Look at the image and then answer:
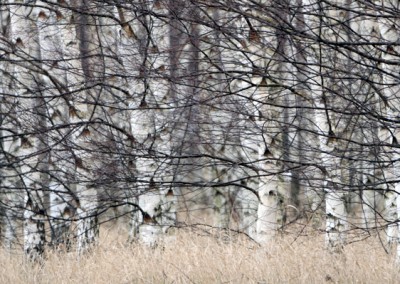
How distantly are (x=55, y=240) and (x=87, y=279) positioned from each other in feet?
8.73

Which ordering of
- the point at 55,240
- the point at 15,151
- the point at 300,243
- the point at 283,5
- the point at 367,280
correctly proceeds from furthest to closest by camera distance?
1. the point at 15,151
2. the point at 55,240
3. the point at 300,243
4. the point at 367,280
5. the point at 283,5

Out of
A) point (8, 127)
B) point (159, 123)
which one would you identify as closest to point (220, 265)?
point (159, 123)

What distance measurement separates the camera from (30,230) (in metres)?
11.7

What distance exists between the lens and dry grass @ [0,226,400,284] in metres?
8.61

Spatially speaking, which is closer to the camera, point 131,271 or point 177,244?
point 131,271

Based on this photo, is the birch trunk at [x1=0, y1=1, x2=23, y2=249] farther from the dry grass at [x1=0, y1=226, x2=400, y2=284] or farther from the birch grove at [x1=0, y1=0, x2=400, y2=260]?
the dry grass at [x1=0, y1=226, x2=400, y2=284]

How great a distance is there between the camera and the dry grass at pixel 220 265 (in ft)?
28.2

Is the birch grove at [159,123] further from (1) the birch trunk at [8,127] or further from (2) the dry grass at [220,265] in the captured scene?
(2) the dry grass at [220,265]

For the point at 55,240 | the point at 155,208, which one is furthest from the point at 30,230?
the point at 155,208

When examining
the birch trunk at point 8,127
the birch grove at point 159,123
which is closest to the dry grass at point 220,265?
the birch grove at point 159,123

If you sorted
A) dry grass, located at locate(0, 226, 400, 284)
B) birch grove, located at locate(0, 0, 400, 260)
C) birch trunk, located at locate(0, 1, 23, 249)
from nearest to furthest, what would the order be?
1. birch grove, located at locate(0, 0, 400, 260)
2. dry grass, located at locate(0, 226, 400, 284)
3. birch trunk, located at locate(0, 1, 23, 249)

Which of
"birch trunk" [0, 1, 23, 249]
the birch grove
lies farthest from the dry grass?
"birch trunk" [0, 1, 23, 249]

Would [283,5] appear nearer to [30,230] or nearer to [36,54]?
[30,230]

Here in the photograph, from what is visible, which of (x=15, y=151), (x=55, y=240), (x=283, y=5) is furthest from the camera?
(x=15, y=151)
